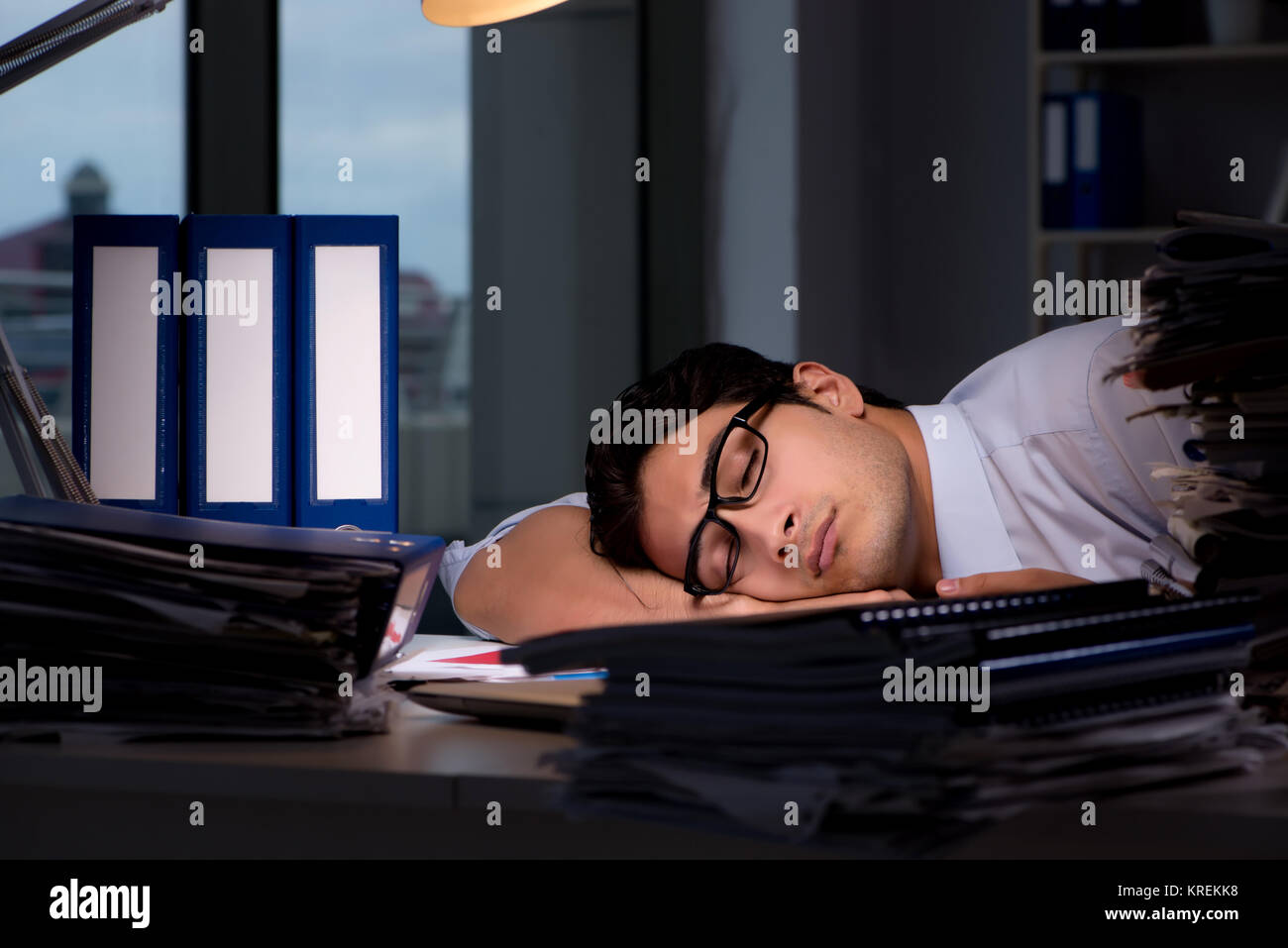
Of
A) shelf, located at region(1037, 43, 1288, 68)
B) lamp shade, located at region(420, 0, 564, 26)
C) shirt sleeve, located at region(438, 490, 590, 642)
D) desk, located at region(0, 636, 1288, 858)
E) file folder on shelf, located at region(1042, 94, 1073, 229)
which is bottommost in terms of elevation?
desk, located at region(0, 636, 1288, 858)

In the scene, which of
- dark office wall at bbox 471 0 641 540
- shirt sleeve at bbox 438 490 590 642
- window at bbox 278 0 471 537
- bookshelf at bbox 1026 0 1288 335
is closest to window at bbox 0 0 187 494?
window at bbox 278 0 471 537

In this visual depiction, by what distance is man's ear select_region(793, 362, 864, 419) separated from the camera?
144cm

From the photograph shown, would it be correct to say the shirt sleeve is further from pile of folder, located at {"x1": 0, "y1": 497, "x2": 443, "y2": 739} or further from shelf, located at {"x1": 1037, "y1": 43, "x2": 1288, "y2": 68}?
shelf, located at {"x1": 1037, "y1": 43, "x2": 1288, "y2": 68}

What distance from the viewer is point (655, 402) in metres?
1.41

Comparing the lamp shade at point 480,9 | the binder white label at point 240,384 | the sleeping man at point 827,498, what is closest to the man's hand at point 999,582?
the sleeping man at point 827,498

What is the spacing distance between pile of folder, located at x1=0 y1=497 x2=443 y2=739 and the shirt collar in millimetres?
811

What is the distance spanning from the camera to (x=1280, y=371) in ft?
2.09

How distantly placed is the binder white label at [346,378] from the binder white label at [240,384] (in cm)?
4

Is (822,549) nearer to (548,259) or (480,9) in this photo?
(480,9)

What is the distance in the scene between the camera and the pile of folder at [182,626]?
64 centimetres

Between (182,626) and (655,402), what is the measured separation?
0.84 m

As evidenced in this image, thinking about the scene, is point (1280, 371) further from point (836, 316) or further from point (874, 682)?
point (836, 316)
